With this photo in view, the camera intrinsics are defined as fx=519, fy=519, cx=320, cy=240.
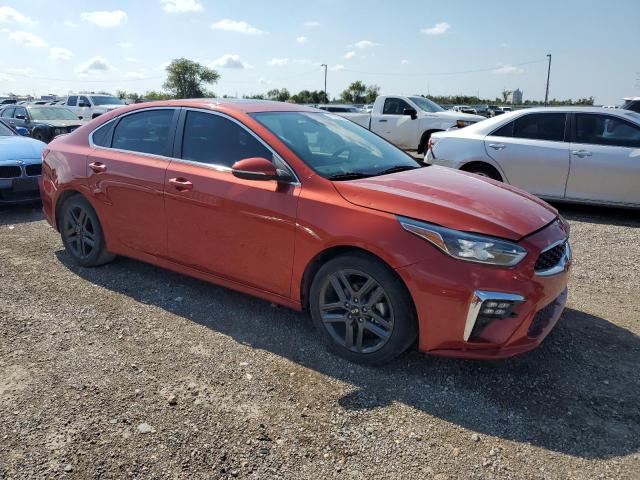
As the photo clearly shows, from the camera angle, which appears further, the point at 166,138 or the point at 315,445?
the point at 166,138

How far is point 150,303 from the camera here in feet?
13.9

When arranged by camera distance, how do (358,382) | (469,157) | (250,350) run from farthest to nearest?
(469,157), (250,350), (358,382)

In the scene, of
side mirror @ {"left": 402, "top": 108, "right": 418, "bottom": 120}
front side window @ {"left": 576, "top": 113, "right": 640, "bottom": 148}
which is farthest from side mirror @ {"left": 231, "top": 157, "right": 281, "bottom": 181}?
side mirror @ {"left": 402, "top": 108, "right": 418, "bottom": 120}

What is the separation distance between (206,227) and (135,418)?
5.01 ft

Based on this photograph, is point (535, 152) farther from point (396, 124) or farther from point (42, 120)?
point (42, 120)

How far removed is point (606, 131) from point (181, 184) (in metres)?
6.01

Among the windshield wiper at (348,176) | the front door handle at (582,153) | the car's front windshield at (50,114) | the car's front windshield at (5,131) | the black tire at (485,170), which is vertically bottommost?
the black tire at (485,170)

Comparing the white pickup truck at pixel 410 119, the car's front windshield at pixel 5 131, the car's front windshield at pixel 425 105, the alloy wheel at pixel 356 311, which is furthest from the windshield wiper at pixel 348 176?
the car's front windshield at pixel 425 105

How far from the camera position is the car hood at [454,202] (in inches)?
117

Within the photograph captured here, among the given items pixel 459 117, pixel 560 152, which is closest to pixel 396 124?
pixel 459 117

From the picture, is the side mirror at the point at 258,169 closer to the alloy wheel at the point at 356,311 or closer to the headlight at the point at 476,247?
the alloy wheel at the point at 356,311

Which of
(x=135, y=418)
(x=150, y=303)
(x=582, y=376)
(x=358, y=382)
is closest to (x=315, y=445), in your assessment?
(x=358, y=382)

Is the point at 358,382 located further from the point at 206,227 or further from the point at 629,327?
the point at 629,327

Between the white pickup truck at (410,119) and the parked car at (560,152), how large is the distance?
582 cm
